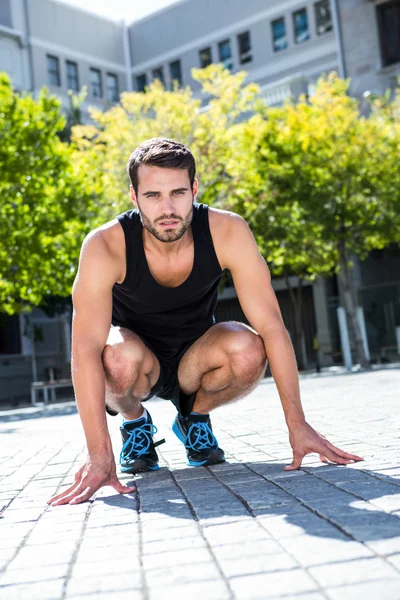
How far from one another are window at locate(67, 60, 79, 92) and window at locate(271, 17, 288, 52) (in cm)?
989

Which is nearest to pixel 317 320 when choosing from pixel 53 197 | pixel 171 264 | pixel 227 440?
pixel 53 197

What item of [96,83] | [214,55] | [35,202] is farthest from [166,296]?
[96,83]

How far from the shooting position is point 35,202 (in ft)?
67.2

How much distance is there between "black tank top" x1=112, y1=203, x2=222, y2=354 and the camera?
432cm

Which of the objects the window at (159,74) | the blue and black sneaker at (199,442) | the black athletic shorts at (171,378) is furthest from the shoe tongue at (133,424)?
the window at (159,74)

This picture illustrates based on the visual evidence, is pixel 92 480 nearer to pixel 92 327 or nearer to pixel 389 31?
pixel 92 327

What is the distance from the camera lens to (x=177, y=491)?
3.89 m

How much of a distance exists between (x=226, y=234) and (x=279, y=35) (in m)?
33.3

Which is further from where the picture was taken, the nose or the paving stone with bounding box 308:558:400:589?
the nose

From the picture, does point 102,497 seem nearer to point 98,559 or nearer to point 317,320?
point 98,559

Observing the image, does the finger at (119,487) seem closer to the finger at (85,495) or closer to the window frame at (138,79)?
the finger at (85,495)

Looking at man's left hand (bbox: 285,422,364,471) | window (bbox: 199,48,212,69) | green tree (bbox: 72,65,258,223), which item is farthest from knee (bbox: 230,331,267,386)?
window (bbox: 199,48,212,69)

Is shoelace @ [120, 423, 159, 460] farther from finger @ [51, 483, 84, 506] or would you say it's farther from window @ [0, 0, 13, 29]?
window @ [0, 0, 13, 29]

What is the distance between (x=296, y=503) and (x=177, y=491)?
80 cm
